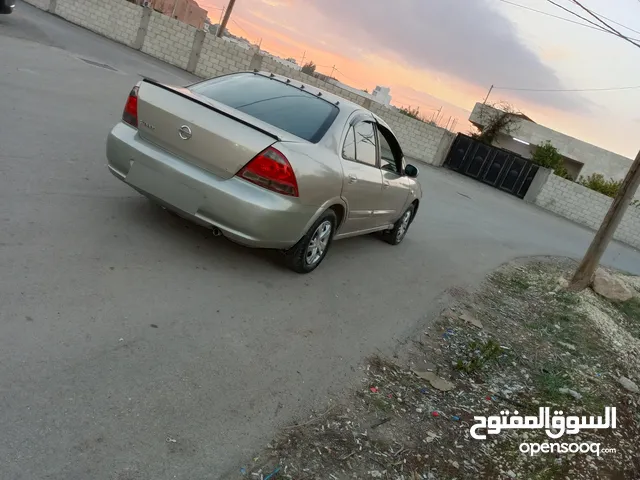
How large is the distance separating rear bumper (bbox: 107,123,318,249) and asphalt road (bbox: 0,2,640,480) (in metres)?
0.48

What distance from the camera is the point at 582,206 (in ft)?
86.9

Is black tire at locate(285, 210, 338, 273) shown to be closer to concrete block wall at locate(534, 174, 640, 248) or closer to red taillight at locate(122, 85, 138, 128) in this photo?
red taillight at locate(122, 85, 138, 128)

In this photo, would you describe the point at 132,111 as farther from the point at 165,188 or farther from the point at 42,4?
the point at 42,4

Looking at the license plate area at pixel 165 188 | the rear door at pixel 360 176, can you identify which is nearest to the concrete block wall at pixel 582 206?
the rear door at pixel 360 176

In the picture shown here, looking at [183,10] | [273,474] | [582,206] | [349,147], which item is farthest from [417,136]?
[183,10]

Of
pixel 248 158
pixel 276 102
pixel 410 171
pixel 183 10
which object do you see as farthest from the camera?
pixel 183 10

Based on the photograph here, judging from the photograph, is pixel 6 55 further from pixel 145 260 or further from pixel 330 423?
pixel 330 423

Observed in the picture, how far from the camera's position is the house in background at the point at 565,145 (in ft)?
114

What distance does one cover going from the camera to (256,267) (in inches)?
206

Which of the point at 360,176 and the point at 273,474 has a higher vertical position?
the point at 360,176

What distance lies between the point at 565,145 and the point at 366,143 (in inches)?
1347

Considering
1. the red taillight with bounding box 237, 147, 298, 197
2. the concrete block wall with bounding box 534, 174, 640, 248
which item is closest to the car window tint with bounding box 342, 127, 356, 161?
the red taillight with bounding box 237, 147, 298, 197

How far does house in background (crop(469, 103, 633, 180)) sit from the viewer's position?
34719mm

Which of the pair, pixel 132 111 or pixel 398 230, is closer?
pixel 132 111
